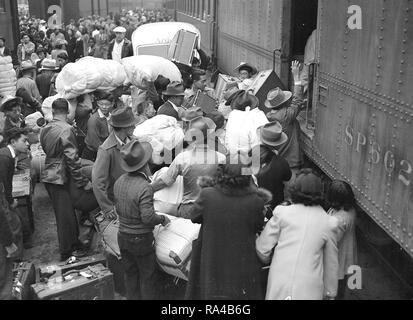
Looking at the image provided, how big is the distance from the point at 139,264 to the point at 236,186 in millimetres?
A: 1269

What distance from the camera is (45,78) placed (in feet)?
32.2

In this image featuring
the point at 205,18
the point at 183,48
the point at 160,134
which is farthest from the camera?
the point at 205,18

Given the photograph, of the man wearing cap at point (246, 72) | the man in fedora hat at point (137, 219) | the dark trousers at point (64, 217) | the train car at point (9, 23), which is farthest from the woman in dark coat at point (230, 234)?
the train car at point (9, 23)

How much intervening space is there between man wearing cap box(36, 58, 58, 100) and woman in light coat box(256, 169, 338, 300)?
7328 mm

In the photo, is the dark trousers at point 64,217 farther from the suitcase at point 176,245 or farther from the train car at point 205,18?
the train car at point 205,18

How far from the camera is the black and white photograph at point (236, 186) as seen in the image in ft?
11.7

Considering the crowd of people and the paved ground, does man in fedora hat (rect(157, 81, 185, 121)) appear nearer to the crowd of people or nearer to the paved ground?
the crowd of people

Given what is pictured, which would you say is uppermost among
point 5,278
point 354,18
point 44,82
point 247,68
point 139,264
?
point 354,18

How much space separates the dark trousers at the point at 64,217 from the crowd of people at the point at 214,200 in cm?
1

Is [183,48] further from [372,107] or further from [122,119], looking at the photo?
[372,107]

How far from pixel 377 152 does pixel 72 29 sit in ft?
55.0

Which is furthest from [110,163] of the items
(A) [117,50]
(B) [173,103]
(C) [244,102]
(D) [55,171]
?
(A) [117,50]
